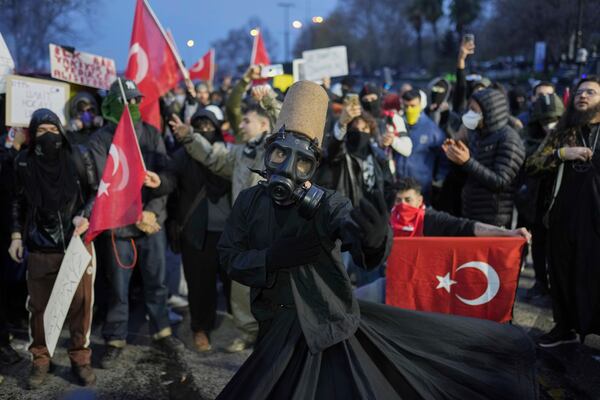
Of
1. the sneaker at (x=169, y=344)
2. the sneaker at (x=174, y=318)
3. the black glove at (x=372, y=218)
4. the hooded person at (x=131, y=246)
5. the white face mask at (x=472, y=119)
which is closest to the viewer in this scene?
the black glove at (x=372, y=218)

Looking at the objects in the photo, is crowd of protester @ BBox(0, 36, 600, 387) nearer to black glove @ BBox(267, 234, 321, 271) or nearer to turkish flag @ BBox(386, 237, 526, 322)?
turkish flag @ BBox(386, 237, 526, 322)

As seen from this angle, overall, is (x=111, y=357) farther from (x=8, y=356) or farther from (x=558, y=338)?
(x=558, y=338)

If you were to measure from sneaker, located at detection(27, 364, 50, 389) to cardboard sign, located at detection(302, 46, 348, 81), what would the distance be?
20.8 ft

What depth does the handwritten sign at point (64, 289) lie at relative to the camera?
178 inches

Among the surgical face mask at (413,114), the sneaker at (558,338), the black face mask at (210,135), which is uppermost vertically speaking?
the surgical face mask at (413,114)

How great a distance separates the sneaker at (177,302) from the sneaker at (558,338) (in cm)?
357

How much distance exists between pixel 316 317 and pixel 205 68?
9657 millimetres

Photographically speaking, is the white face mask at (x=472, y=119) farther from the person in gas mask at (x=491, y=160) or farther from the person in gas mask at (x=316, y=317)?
the person in gas mask at (x=316, y=317)

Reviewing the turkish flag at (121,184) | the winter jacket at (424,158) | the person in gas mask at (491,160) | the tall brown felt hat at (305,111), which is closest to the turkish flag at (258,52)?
the winter jacket at (424,158)

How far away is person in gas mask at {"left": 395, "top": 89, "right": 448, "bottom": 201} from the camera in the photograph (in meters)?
7.01

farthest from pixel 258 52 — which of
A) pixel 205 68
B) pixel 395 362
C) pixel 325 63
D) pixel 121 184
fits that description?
pixel 395 362

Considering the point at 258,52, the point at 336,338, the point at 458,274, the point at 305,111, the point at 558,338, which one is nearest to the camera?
the point at 336,338

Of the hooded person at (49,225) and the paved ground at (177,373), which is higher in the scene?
the hooded person at (49,225)

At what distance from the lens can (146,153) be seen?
5.49 metres
